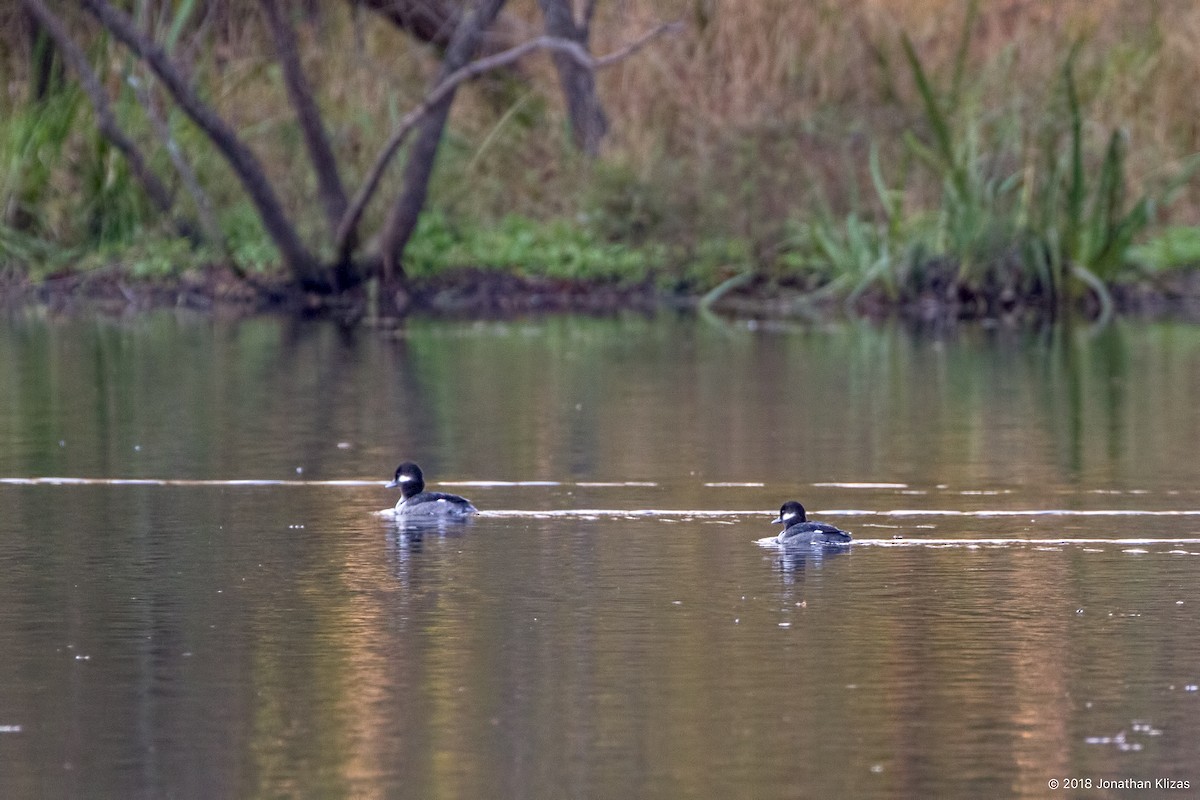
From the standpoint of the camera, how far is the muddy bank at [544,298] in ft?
87.0

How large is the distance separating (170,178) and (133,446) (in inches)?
612

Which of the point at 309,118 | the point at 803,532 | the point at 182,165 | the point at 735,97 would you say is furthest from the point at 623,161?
the point at 803,532

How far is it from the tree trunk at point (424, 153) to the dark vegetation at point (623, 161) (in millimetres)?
42

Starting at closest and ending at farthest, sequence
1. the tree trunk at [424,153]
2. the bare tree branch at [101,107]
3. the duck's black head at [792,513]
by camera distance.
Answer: the duck's black head at [792,513]
the tree trunk at [424,153]
the bare tree branch at [101,107]

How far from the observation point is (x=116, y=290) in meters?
28.8

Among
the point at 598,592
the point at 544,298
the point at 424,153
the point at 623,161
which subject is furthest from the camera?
the point at 623,161

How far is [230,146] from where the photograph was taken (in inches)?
997

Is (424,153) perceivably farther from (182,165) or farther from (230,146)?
(182,165)

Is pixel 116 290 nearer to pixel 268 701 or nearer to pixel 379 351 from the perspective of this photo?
pixel 379 351

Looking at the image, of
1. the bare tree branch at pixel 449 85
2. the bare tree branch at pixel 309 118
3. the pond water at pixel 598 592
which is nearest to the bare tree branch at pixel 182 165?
the bare tree branch at pixel 309 118

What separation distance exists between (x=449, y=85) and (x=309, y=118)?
1.99 m

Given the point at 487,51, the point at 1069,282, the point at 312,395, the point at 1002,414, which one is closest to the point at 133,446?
the point at 312,395

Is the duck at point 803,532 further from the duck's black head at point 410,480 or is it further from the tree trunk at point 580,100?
the tree trunk at point 580,100

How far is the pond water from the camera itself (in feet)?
22.3
